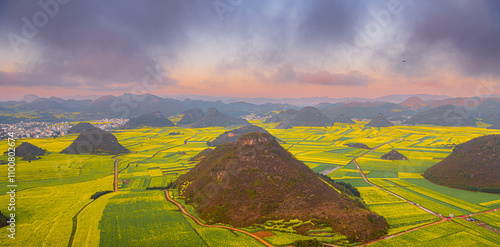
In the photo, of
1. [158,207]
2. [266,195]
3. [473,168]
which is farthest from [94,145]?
[473,168]

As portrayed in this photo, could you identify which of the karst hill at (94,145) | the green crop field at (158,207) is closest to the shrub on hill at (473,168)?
the green crop field at (158,207)

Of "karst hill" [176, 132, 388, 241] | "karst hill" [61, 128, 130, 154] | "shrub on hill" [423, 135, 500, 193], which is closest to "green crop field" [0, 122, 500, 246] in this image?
"karst hill" [176, 132, 388, 241]

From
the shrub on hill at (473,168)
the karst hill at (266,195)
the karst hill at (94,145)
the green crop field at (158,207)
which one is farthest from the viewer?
the karst hill at (94,145)

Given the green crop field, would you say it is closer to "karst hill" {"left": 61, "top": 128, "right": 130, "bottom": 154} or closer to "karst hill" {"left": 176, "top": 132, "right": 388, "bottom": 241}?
"karst hill" {"left": 176, "top": 132, "right": 388, "bottom": 241}

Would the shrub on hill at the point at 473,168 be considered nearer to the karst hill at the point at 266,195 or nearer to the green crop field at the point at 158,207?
the green crop field at the point at 158,207

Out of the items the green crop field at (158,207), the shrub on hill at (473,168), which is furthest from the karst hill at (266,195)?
the shrub on hill at (473,168)

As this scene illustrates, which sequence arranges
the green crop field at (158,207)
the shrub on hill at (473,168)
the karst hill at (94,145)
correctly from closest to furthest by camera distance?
the green crop field at (158,207)
the shrub on hill at (473,168)
the karst hill at (94,145)

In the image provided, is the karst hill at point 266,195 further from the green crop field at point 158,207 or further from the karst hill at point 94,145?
the karst hill at point 94,145

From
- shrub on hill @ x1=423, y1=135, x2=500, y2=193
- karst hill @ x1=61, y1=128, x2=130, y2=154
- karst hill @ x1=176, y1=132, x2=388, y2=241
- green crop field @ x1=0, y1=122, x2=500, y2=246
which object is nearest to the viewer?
green crop field @ x1=0, y1=122, x2=500, y2=246

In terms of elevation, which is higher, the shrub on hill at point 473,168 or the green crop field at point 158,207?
the shrub on hill at point 473,168

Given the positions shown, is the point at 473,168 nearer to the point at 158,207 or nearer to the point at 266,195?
the point at 266,195

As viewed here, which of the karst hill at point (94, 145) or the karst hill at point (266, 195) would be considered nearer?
the karst hill at point (266, 195)

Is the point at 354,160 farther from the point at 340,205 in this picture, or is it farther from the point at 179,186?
the point at 179,186
